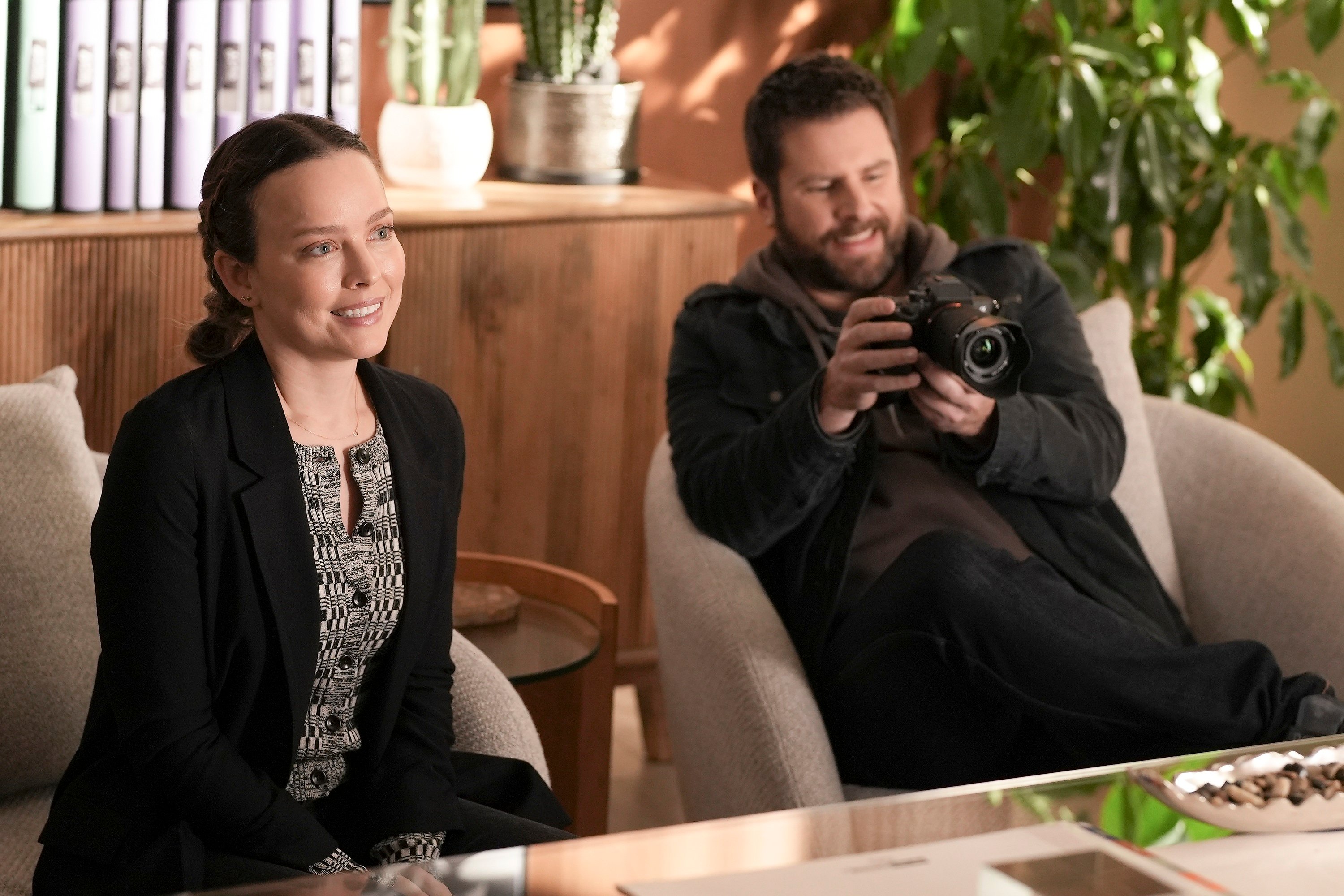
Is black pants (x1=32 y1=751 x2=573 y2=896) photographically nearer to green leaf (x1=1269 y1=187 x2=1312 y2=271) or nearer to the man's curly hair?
the man's curly hair

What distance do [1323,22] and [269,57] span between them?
1531 mm

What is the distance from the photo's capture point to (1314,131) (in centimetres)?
254

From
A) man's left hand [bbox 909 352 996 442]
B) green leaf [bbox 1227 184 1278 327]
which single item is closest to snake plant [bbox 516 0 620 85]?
man's left hand [bbox 909 352 996 442]

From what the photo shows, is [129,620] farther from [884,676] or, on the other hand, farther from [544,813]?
[884,676]

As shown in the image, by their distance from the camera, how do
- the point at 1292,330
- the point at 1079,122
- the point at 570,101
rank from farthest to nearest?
the point at 1292,330 → the point at 1079,122 → the point at 570,101

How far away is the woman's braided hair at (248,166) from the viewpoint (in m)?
1.17

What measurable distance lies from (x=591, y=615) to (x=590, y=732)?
0.13m

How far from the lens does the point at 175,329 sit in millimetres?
1956

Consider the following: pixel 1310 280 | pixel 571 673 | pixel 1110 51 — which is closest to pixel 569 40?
pixel 1110 51

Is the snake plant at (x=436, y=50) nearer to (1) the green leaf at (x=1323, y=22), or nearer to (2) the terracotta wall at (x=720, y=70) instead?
(2) the terracotta wall at (x=720, y=70)

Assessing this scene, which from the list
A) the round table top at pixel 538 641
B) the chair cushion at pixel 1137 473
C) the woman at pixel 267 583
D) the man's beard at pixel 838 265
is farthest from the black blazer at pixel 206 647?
the chair cushion at pixel 1137 473

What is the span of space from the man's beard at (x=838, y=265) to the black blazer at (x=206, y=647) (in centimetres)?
74

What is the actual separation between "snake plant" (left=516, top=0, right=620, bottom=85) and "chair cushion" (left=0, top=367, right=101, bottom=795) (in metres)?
1.02

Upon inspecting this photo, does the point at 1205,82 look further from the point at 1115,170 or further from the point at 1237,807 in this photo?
the point at 1237,807
